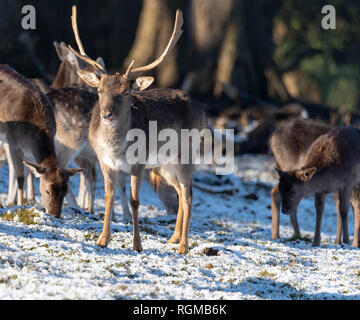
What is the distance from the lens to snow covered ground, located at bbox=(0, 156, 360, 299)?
5.88 metres

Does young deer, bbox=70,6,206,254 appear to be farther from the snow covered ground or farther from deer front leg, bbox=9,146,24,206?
deer front leg, bbox=9,146,24,206

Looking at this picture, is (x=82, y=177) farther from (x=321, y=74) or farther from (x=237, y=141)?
(x=321, y=74)

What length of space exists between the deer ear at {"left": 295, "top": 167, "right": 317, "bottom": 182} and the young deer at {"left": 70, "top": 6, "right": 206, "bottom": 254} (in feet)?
6.08

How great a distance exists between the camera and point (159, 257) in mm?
7254

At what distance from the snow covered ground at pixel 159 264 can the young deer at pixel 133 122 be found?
380 mm

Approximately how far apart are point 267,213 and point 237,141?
594 centimetres

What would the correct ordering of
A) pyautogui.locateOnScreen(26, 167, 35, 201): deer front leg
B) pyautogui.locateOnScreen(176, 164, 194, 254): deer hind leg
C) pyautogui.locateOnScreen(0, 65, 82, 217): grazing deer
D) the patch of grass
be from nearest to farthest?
the patch of grass < pyautogui.locateOnScreen(176, 164, 194, 254): deer hind leg < pyautogui.locateOnScreen(0, 65, 82, 217): grazing deer < pyautogui.locateOnScreen(26, 167, 35, 201): deer front leg

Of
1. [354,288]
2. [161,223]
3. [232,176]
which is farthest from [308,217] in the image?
[354,288]

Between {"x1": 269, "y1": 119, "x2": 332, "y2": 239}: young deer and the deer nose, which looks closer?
the deer nose

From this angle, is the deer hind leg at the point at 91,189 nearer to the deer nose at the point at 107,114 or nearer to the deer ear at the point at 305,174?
the deer ear at the point at 305,174

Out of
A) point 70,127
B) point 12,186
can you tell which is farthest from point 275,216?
point 12,186

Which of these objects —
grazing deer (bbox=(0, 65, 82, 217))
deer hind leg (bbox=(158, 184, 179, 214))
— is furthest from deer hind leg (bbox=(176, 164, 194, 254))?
deer hind leg (bbox=(158, 184, 179, 214))

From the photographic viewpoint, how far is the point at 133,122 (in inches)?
307

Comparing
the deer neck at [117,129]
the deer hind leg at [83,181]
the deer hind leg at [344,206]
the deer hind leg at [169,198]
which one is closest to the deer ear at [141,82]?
the deer neck at [117,129]
